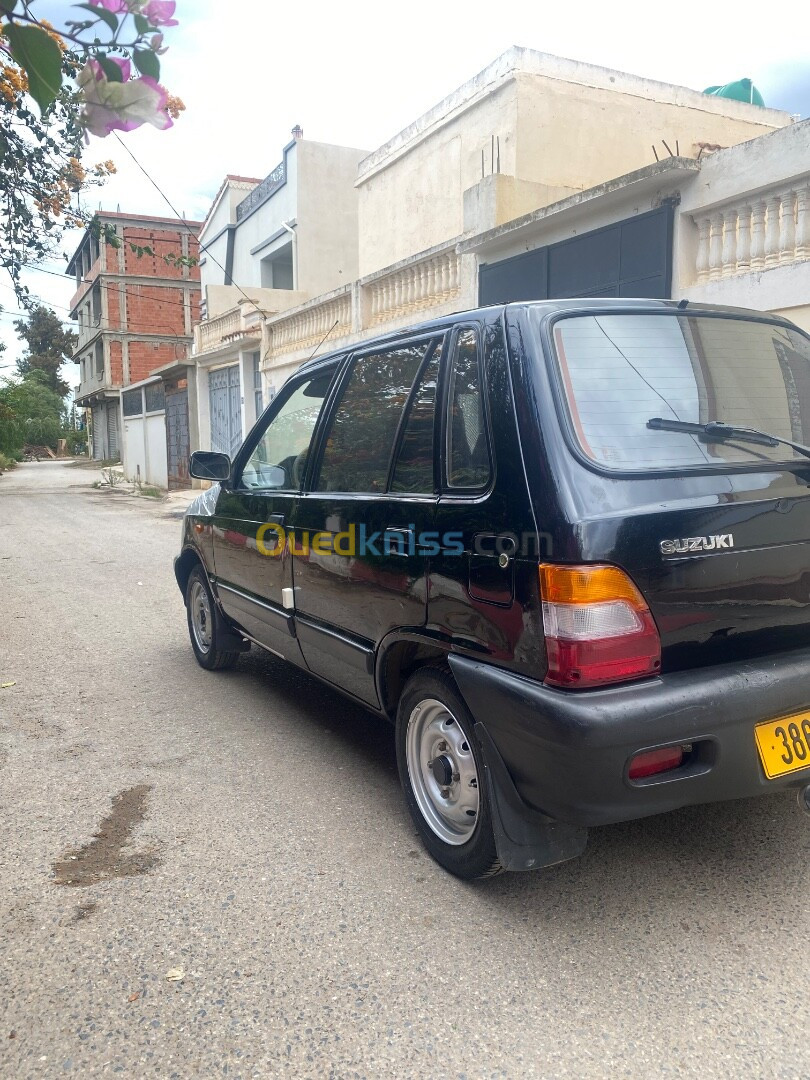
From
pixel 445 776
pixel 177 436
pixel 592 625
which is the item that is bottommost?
pixel 445 776

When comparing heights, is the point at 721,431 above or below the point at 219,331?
below

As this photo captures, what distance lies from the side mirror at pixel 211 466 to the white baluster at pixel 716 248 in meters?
4.72

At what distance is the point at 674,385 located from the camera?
8.42 ft

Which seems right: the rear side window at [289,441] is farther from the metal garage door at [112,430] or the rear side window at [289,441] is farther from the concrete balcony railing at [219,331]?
the metal garage door at [112,430]

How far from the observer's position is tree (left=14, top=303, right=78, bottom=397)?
194ft

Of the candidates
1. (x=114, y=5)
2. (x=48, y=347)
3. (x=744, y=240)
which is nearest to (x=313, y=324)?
(x=744, y=240)

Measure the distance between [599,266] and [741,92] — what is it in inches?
289

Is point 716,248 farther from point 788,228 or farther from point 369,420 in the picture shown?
point 369,420

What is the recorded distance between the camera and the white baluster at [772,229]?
6332 mm

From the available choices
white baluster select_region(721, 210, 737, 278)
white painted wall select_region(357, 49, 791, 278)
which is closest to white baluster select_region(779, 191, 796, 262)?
white baluster select_region(721, 210, 737, 278)

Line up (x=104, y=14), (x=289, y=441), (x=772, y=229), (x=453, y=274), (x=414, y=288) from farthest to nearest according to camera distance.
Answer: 1. (x=414, y=288)
2. (x=453, y=274)
3. (x=772, y=229)
4. (x=289, y=441)
5. (x=104, y=14)

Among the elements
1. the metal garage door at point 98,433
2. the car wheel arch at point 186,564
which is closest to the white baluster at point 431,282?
the car wheel arch at point 186,564

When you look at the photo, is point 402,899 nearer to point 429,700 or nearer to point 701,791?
point 429,700

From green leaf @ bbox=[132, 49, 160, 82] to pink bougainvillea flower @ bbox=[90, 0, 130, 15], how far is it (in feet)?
0.24
